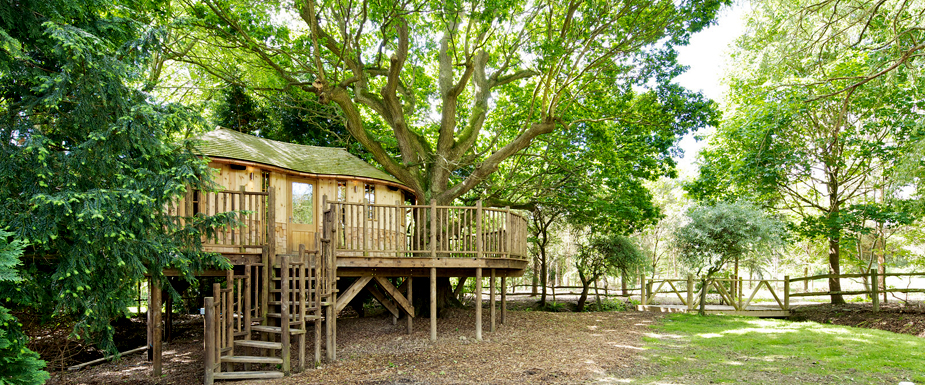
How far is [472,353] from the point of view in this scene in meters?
9.58

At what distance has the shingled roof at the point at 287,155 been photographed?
1182 centimetres

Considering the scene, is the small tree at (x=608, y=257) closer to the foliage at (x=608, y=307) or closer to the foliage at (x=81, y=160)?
the foliage at (x=608, y=307)

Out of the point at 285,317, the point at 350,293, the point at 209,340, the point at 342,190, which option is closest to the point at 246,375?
the point at 209,340

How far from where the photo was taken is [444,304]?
14156 millimetres

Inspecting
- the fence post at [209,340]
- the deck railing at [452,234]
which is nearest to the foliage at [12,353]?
the fence post at [209,340]

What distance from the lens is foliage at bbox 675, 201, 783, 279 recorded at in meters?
15.4

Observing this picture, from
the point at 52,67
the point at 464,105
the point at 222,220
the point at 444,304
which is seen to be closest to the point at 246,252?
the point at 222,220

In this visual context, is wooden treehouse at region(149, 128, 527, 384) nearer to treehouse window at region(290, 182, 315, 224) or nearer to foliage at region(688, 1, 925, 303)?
treehouse window at region(290, 182, 315, 224)

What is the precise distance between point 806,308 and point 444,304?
11998 millimetres

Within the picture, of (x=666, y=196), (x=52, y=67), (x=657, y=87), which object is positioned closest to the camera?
(x=52, y=67)

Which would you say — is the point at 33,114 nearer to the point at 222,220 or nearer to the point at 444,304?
the point at 222,220

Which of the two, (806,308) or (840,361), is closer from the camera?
(840,361)

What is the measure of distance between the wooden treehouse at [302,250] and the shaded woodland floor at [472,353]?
554 mm

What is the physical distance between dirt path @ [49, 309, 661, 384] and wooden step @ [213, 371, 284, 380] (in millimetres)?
268
